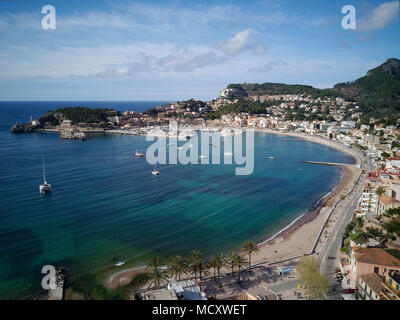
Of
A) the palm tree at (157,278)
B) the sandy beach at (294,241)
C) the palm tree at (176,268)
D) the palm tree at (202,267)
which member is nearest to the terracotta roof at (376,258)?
the sandy beach at (294,241)

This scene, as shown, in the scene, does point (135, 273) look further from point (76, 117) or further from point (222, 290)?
point (76, 117)

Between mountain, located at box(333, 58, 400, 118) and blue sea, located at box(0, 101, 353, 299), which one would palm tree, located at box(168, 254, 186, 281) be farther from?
Answer: mountain, located at box(333, 58, 400, 118)

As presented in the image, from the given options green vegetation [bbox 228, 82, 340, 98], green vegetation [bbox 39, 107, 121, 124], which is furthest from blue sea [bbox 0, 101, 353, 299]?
green vegetation [bbox 228, 82, 340, 98]

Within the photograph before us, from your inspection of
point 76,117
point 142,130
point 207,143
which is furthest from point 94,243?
point 76,117

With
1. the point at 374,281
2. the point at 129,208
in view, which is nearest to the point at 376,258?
the point at 374,281

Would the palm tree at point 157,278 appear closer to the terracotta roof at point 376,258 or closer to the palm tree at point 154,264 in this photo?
the palm tree at point 154,264

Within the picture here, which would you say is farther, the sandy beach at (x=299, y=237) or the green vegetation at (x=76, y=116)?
the green vegetation at (x=76, y=116)
